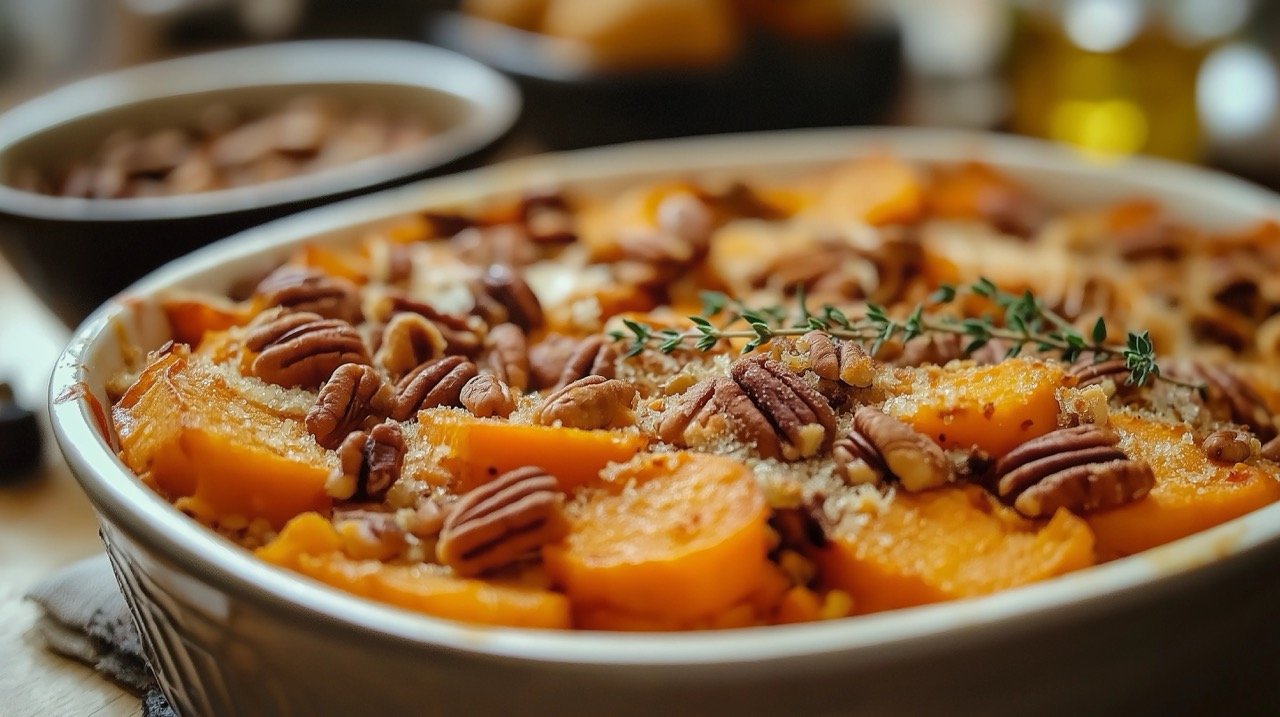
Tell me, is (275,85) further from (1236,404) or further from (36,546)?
(1236,404)

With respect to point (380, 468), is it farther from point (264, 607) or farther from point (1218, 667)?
point (1218, 667)

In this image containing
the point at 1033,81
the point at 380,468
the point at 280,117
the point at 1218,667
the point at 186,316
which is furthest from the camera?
the point at 1033,81

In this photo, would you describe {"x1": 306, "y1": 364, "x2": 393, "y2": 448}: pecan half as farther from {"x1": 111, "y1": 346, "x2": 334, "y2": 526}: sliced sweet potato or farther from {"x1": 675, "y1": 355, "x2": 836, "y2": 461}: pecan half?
{"x1": 675, "y1": 355, "x2": 836, "y2": 461}: pecan half

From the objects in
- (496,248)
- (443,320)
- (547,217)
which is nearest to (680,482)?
(443,320)

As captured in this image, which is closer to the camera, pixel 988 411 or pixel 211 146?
pixel 988 411

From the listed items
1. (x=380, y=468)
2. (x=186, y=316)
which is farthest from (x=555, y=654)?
(x=186, y=316)

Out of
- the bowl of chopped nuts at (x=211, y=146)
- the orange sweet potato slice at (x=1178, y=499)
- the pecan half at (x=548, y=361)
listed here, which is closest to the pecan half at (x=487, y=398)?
the pecan half at (x=548, y=361)

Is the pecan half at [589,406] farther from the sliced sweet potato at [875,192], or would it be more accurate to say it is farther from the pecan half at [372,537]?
the sliced sweet potato at [875,192]
